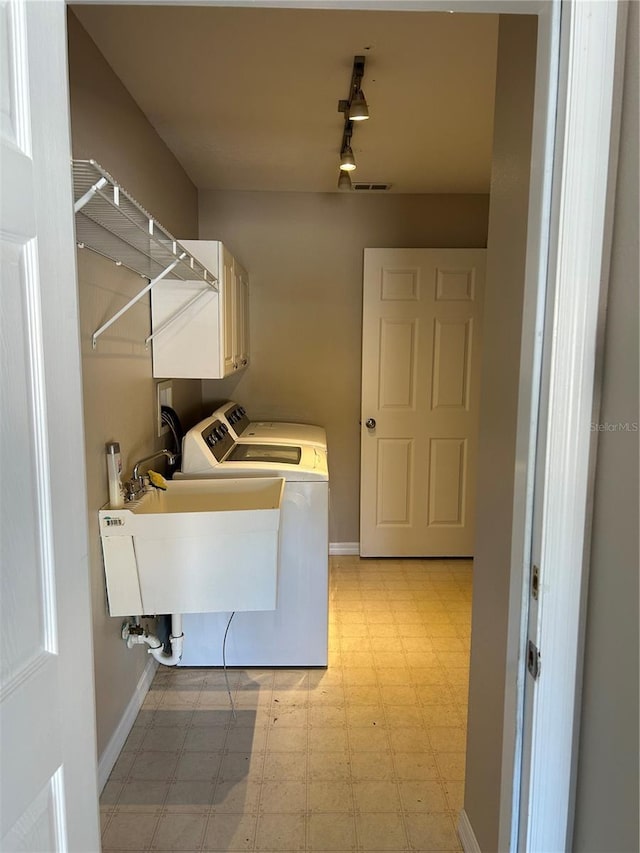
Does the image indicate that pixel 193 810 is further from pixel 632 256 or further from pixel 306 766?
pixel 632 256

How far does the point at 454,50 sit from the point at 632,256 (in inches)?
55.9

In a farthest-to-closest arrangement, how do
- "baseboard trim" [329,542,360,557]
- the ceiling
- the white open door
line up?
"baseboard trim" [329,542,360,557]
the ceiling
the white open door

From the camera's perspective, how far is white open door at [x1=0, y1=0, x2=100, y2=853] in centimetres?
76

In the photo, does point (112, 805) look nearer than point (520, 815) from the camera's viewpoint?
No

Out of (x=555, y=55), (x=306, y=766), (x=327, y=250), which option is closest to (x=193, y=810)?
(x=306, y=766)

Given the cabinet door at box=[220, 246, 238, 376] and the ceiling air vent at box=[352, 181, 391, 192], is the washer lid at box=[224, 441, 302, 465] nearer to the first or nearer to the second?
the cabinet door at box=[220, 246, 238, 376]

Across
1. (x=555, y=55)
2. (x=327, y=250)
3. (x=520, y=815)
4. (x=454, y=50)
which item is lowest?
(x=520, y=815)

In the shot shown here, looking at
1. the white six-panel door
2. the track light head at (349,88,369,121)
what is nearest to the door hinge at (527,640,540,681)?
the track light head at (349,88,369,121)

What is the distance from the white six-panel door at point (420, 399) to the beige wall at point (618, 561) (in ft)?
9.48

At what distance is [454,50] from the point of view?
190cm

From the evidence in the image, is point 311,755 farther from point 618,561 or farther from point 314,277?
point 314,277

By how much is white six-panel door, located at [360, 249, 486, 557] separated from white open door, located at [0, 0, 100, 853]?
2.97 meters

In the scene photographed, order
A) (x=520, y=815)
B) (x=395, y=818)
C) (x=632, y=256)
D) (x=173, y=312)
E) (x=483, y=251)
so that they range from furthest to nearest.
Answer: (x=483, y=251)
(x=173, y=312)
(x=395, y=818)
(x=520, y=815)
(x=632, y=256)

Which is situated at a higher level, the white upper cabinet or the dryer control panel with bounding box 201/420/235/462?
the white upper cabinet
